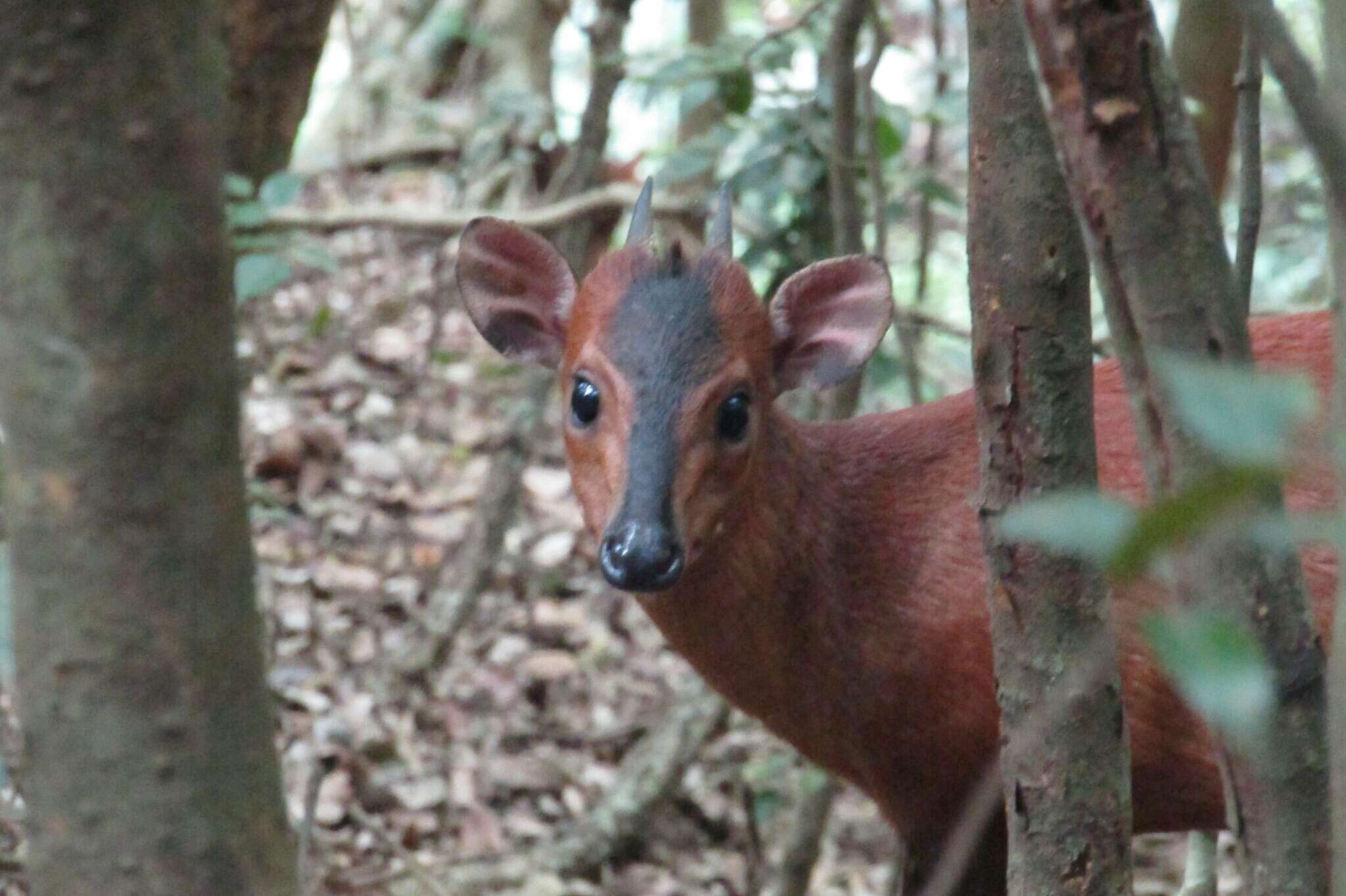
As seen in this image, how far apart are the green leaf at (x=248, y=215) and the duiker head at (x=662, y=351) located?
814 millimetres

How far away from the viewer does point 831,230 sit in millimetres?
5359

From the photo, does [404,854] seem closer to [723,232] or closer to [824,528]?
[824,528]

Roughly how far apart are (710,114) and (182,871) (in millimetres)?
5659

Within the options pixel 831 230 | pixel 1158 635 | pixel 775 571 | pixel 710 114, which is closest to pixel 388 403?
pixel 710 114

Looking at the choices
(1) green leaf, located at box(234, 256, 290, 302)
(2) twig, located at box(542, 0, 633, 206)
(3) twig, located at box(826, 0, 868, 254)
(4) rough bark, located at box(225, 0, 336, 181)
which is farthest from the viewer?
(4) rough bark, located at box(225, 0, 336, 181)

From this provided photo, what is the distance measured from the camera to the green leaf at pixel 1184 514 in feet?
3.20

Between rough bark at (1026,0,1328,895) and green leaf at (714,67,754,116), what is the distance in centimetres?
358

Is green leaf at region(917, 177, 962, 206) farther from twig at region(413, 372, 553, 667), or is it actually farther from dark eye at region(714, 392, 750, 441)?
dark eye at region(714, 392, 750, 441)

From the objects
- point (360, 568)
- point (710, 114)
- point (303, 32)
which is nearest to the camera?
point (303, 32)

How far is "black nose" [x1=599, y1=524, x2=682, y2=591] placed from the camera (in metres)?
3.09

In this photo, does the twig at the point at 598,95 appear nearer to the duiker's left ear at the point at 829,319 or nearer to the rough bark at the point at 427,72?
the duiker's left ear at the point at 829,319

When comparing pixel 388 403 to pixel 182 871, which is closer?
pixel 182 871

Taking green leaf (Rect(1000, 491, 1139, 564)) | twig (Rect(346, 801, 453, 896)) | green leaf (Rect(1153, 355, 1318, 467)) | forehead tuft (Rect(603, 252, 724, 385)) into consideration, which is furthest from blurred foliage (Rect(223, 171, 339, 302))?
green leaf (Rect(1153, 355, 1318, 467))

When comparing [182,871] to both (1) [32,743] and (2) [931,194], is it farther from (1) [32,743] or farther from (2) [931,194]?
(2) [931,194]
